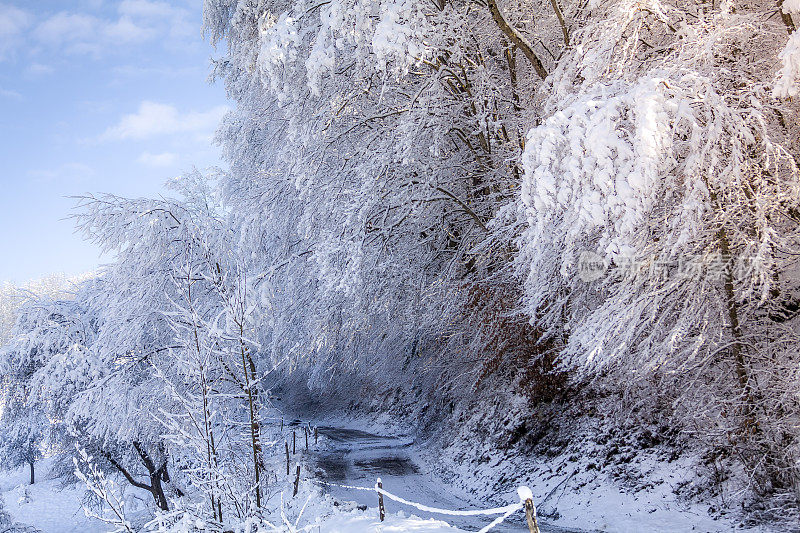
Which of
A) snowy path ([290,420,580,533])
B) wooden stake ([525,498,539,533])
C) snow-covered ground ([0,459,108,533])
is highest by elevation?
wooden stake ([525,498,539,533])

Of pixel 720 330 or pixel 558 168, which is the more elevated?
pixel 558 168

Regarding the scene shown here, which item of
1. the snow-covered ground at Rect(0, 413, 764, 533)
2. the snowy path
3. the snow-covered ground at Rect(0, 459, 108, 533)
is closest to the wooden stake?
the snow-covered ground at Rect(0, 413, 764, 533)

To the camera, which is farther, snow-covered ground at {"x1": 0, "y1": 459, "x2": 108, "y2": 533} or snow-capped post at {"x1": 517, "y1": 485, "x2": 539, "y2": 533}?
snow-covered ground at {"x1": 0, "y1": 459, "x2": 108, "y2": 533}

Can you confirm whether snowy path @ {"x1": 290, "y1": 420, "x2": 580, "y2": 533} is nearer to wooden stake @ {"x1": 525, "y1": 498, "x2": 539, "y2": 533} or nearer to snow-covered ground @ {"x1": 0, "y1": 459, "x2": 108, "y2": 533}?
wooden stake @ {"x1": 525, "y1": 498, "x2": 539, "y2": 533}

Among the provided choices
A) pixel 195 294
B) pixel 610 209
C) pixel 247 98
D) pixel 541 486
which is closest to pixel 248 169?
pixel 247 98

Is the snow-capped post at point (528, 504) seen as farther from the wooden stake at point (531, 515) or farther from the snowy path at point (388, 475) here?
the snowy path at point (388, 475)

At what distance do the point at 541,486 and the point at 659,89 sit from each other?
7.35m

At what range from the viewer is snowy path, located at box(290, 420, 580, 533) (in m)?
9.27

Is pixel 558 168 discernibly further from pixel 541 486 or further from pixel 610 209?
pixel 541 486

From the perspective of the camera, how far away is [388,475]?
13.1 meters

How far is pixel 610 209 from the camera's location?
525 cm

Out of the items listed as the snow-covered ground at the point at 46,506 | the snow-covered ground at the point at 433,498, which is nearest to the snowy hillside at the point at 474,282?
the snow-covered ground at the point at 433,498

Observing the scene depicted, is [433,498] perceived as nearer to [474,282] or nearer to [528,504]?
[474,282]

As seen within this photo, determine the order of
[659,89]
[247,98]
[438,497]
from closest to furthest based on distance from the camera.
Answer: [659,89], [438,497], [247,98]
